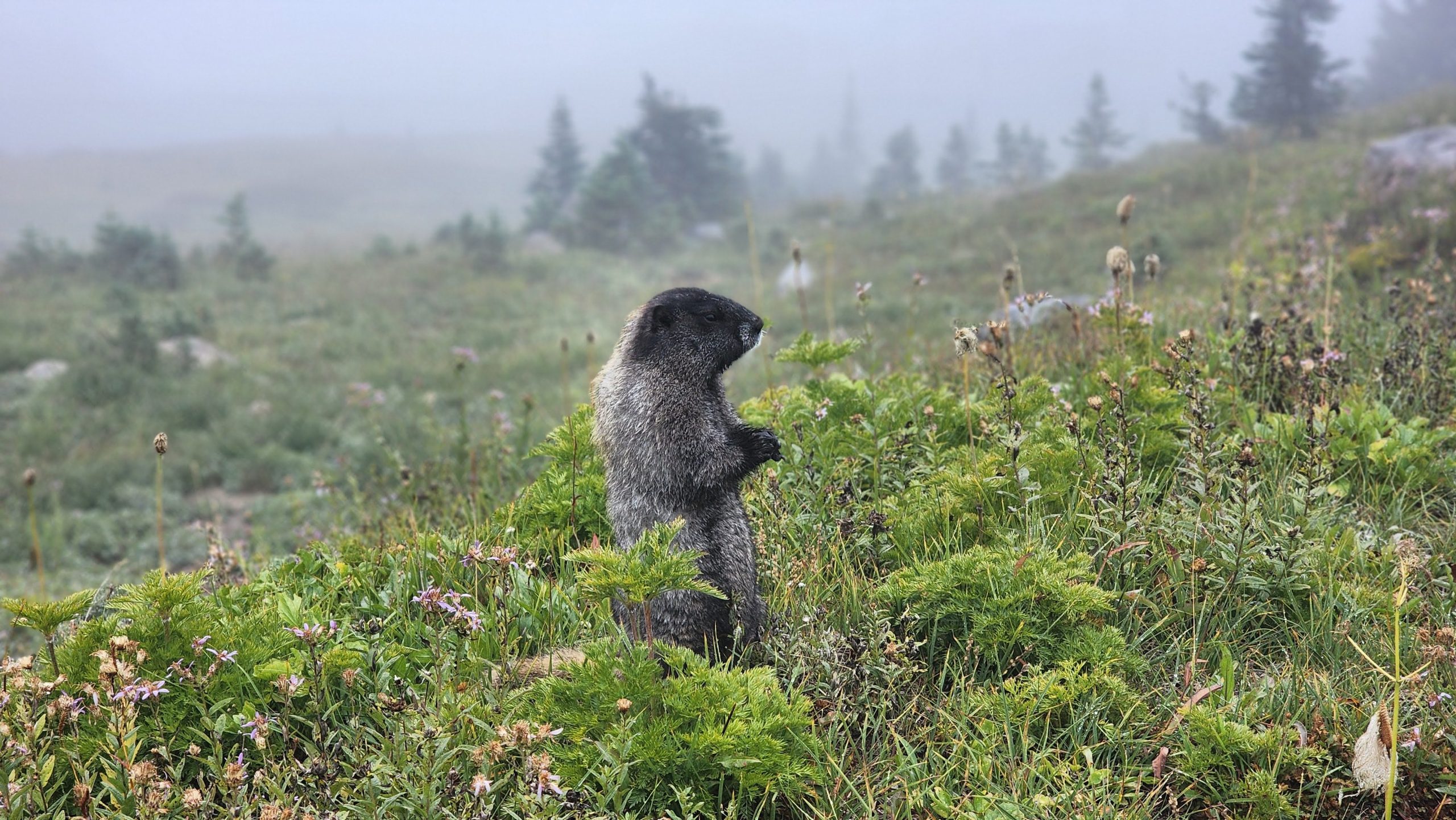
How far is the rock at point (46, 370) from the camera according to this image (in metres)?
18.4

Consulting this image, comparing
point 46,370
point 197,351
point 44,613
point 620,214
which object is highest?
point 44,613

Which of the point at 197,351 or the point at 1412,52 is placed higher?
the point at 1412,52

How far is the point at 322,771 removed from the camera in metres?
2.61

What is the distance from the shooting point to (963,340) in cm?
340

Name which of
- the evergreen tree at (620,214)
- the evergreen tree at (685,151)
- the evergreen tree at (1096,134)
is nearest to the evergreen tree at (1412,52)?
the evergreen tree at (1096,134)

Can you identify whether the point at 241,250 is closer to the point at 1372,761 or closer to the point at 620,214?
the point at 620,214

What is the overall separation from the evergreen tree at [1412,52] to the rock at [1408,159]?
87.4 m

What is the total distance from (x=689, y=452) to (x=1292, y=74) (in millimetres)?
57183

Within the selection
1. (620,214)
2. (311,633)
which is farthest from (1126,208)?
(620,214)

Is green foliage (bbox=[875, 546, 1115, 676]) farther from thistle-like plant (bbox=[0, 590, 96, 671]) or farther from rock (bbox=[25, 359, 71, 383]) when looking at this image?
rock (bbox=[25, 359, 71, 383])

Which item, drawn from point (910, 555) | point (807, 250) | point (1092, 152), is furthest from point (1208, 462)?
point (1092, 152)

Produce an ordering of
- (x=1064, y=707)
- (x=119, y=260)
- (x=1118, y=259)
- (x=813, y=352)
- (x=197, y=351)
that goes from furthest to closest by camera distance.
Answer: (x=119, y=260), (x=197, y=351), (x=1118, y=259), (x=813, y=352), (x=1064, y=707)

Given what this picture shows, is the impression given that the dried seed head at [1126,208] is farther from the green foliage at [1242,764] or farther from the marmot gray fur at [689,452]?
the green foliage at [1242,764]

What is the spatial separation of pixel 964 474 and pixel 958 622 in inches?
32.3
